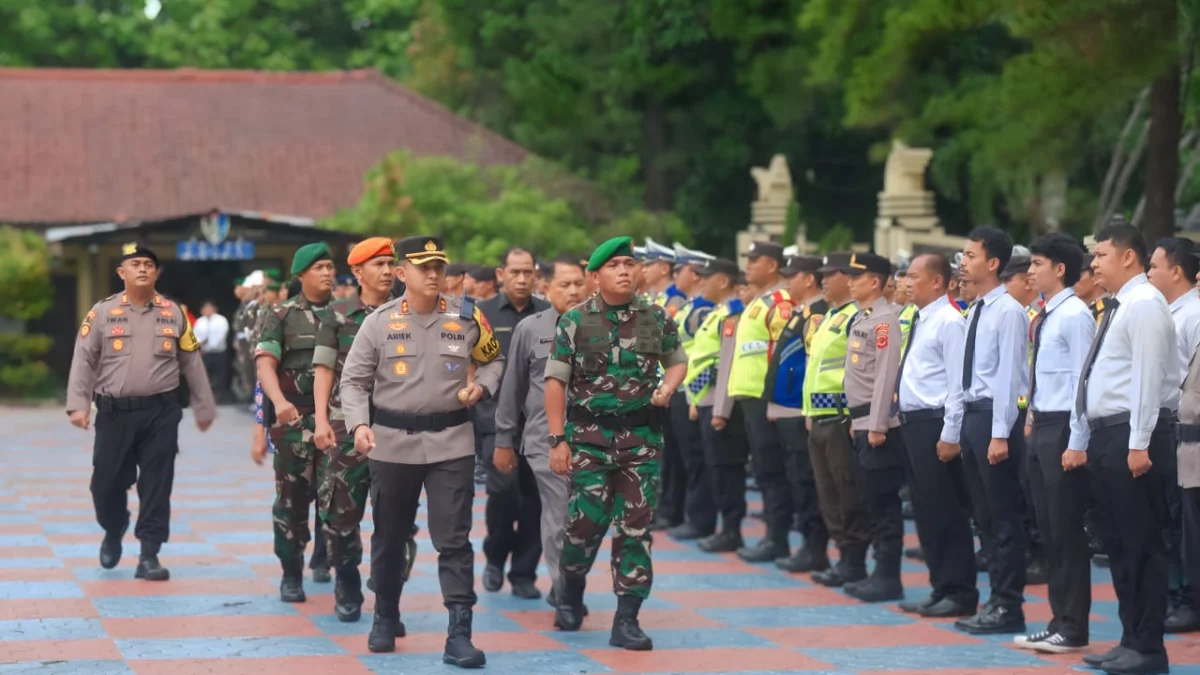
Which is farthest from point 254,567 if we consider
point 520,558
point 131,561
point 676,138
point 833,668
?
point 676,138

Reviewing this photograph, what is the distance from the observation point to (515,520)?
10727 mm

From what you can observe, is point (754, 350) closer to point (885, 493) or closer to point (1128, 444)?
point (885, 493)

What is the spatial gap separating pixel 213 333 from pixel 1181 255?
67.9 feet

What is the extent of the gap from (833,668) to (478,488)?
26.6ft

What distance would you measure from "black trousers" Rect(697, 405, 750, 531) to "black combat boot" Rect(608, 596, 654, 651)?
3860 mm

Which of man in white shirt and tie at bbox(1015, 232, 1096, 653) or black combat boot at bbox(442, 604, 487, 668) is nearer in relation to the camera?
black combat boot at bbox(442, 604, 487, 668)

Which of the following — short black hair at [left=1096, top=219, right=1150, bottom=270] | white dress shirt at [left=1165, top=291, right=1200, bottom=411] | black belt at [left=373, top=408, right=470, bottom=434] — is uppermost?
short black hair at [left=1096, top=219, right=1150, bottom=270]

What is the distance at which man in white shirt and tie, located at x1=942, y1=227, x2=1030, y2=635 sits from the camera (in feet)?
30.9

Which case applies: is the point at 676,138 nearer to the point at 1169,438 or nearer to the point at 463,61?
the point at 463,61

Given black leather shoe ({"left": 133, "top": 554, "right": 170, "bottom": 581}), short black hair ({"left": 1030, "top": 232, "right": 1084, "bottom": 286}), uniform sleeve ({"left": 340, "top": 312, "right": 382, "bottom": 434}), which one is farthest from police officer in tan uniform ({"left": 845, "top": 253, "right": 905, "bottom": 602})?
black leather shoe ({"left": 133, "top": 554, "right": 170, "bottom": 581})

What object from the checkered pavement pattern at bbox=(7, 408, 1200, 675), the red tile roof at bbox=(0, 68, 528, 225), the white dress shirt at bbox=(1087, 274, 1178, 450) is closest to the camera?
the white dress shirt at bbox=(1087, 274, 1178, 450)

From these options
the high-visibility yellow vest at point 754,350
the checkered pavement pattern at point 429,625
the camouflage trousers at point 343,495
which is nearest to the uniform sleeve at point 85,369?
the checkered pavement pattern at point 429,625

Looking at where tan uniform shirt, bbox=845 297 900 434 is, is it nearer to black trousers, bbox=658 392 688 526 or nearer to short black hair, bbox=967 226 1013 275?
short black hair, bbox=967 226 1013 275

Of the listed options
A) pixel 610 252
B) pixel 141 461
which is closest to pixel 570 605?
pixel 610 252
